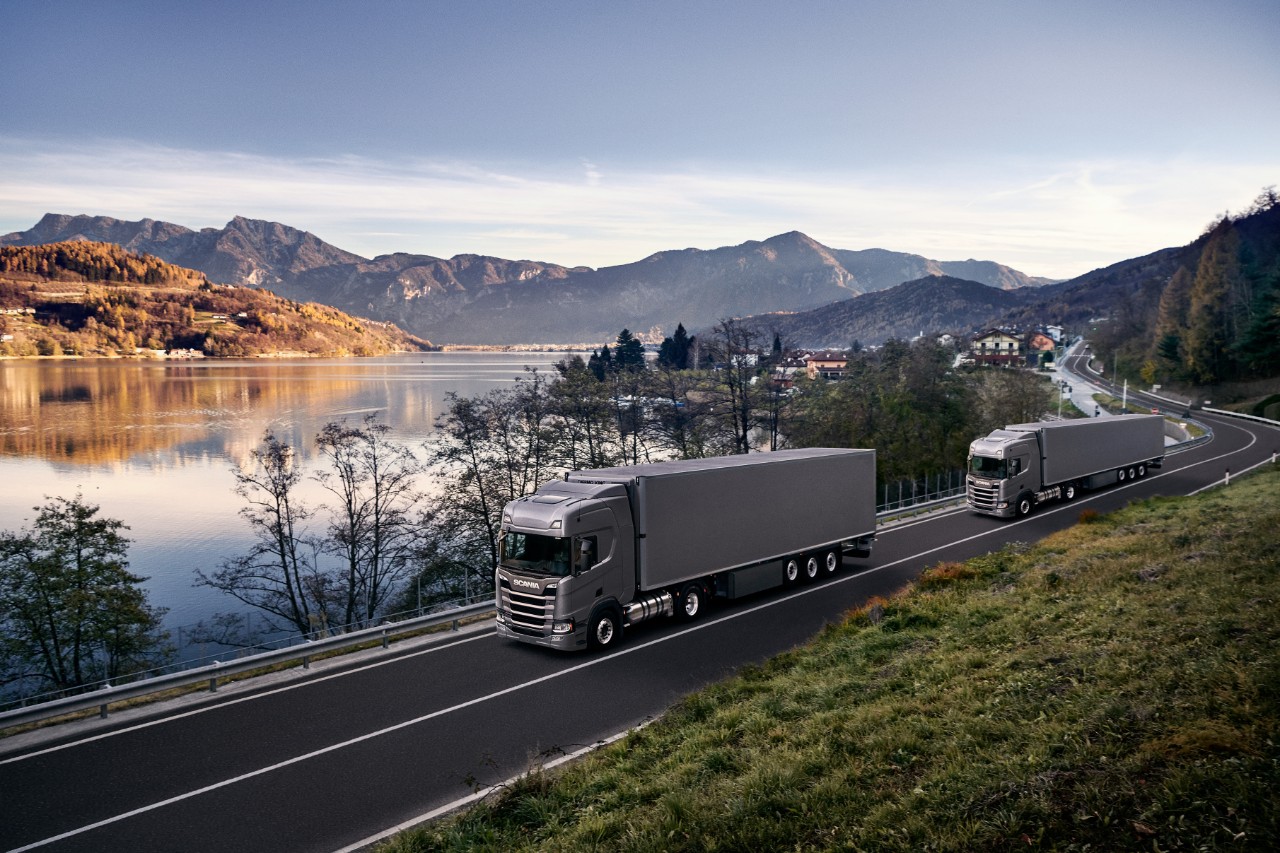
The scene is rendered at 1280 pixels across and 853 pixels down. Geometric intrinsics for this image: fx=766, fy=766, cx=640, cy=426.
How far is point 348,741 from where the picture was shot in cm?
1208

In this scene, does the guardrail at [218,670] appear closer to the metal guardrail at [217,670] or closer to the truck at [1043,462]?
the metal guardrail at [217,670]

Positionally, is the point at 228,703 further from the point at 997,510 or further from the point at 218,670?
the point at 997,510

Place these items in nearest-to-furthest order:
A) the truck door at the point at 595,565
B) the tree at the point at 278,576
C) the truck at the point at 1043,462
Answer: the truck door at the point at 595,565, the truck at the point at 1043,462, the tree at the point at 278,576

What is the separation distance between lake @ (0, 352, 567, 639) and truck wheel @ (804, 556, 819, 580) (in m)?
27.1

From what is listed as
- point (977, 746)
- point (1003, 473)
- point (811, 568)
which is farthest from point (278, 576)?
point (977, 746)

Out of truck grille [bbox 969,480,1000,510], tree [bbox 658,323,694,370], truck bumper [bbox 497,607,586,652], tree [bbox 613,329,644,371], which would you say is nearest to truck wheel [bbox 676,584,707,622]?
truck bumper [bbox 497,607,586,652]

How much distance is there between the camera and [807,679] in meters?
12.9

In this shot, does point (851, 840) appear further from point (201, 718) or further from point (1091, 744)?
point (201, 718)

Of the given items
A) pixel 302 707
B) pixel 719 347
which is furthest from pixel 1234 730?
pixel 719 347

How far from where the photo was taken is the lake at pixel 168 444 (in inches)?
1699

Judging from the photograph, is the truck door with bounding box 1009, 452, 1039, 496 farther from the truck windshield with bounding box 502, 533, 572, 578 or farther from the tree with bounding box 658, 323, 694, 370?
the tree with bounding box 658, 323, 694, 370

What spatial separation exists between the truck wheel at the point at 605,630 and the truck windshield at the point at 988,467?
21.7 meters

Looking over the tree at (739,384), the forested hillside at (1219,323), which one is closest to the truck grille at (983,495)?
the tree at (739,384)

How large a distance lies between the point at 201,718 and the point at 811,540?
50.9 feet
